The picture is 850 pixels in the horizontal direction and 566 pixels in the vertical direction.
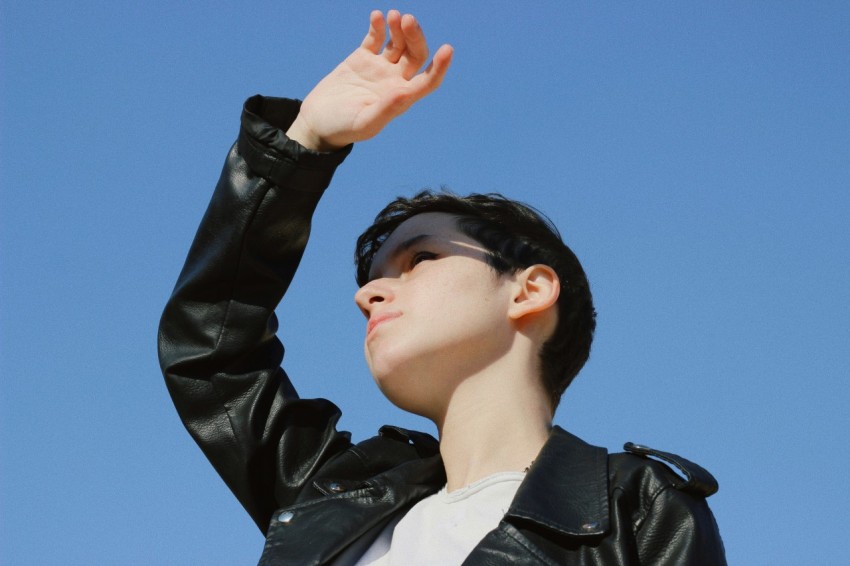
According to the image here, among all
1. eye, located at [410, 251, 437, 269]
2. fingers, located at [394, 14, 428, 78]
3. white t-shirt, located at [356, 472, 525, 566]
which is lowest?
white t-shirt, located at [356, 472, 525, 566]

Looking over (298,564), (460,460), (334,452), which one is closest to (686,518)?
(460,460)

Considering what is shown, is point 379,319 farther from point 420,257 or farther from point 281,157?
point 281,157

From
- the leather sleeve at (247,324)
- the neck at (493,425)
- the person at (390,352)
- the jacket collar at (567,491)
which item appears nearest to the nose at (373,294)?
the person at (390,352)

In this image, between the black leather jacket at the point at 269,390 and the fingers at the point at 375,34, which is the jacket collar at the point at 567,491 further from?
the fingers at the point at 375,34

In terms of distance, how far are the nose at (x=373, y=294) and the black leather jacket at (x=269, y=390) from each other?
32 centimetres

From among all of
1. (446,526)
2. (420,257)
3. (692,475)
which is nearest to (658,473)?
(692,475)

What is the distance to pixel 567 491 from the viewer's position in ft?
11.9

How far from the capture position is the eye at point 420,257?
442 cm

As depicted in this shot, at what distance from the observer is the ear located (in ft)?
14.1

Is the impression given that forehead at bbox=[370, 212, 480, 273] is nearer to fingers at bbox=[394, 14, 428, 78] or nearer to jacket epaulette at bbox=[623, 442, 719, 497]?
fingers at bbox=[394, 14, 428, 78]

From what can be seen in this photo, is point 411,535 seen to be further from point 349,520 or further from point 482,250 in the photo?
point 482,250

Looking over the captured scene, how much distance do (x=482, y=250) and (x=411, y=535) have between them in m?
1.08

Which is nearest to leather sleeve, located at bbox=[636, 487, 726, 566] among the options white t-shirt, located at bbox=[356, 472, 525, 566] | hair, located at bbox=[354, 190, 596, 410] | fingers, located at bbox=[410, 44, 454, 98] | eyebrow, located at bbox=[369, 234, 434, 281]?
white t-shirt, located at bbox=[356, 472, 525, 566]

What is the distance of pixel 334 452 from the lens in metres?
4.52
